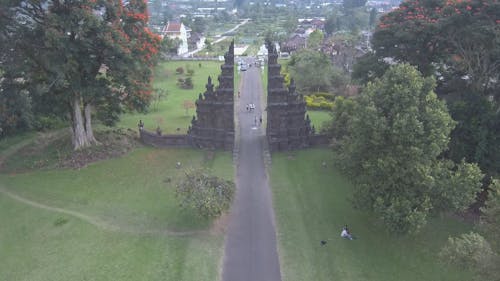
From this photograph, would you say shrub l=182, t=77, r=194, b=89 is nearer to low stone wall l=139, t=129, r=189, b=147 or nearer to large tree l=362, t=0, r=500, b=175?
low stone wall l=139, t=129, r=189, b=147

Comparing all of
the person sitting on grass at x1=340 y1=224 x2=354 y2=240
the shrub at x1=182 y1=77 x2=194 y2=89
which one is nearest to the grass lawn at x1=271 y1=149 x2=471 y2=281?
the person sitting on grass at x1=340 y1=224 x2=354 y2=240

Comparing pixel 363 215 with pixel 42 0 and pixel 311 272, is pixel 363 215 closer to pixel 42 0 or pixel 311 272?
pixel 311 272

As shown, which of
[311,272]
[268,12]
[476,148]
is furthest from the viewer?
[268,12]

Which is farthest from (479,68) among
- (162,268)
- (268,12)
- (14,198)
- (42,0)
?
(268,12)

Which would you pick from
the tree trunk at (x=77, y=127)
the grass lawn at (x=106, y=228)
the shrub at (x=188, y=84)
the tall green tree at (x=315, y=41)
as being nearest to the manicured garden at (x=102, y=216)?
the grass lawn at (x=106, y=228)

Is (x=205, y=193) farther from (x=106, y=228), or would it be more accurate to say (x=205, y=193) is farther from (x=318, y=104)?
(x=318, y=104)
